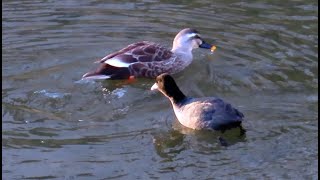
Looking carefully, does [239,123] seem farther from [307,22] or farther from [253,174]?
[307,22]

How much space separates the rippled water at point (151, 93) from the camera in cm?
920

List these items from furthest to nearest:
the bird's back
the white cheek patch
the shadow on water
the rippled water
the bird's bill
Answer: the bird's bill
the white cheek patch
the bird's back
the shadow on water
the rippled water

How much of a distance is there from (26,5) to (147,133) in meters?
4.78

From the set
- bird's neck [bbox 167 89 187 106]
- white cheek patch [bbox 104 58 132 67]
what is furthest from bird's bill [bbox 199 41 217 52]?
bird's neck [bbox 167 89 187 106]

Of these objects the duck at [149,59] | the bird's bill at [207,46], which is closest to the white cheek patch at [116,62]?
the duck at [149,59]

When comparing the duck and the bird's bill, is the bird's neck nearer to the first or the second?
the duck

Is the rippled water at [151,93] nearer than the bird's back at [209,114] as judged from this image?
Yes

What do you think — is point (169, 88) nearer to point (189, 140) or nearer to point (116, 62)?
point (189, 140)

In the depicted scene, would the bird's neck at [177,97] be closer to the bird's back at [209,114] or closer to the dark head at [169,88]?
the dark head at [169,88]

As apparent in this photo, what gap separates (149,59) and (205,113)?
6.57 ft

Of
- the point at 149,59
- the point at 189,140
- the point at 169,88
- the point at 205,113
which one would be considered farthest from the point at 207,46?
the point at 189,140

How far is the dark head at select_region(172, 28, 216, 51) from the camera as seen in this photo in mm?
12141

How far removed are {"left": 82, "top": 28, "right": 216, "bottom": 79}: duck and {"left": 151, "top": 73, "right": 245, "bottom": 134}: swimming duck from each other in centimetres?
132

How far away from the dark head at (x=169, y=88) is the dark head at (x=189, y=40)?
5.18 feet
